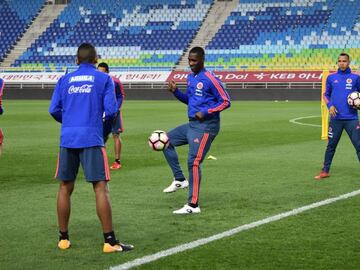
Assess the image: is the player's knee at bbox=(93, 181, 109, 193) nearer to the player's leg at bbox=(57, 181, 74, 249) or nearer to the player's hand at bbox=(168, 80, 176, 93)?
the player's leg at bbox=(57, 181, 74, 249)

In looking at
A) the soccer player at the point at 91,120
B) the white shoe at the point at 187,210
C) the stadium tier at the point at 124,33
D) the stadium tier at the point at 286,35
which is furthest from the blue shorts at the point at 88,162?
the stadium tier at the point at 124,33

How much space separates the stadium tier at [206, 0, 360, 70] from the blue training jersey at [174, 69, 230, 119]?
37913mm

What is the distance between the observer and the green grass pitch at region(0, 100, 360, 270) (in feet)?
22.3

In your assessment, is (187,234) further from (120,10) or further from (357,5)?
(120,10)

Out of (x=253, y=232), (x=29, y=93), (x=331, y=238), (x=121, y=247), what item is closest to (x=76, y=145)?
(x=121, y=247)

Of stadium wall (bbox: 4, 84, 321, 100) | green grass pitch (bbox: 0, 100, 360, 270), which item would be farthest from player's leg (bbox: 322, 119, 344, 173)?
stadium wall (bbox: 4, 84, 321, 100)

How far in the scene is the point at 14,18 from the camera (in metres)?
58.1

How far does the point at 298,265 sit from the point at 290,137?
14.6m

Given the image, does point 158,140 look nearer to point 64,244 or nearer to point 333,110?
point 64,244

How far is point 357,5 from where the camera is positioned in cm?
5159

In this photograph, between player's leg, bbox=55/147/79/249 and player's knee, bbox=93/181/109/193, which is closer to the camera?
player's knee, bbox=93/181/109/193

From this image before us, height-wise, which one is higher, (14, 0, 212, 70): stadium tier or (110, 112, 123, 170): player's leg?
(110, 112, 123, 170): player's leg

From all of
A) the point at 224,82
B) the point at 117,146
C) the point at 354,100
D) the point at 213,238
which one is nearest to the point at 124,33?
the point at 224,82

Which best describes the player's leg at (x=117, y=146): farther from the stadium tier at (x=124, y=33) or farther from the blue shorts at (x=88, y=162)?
the stadium tier at (x=124, y=33)
